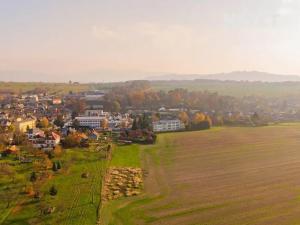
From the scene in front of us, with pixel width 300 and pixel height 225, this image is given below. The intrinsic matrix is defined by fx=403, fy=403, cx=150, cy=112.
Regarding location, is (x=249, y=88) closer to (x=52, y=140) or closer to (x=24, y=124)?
(x=24, y=124)

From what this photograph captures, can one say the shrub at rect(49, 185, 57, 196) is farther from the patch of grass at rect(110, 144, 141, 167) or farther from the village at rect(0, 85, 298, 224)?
the patch of grass at rect(110, 144, 141, 167)

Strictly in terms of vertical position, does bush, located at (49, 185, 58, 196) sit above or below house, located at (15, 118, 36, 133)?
below

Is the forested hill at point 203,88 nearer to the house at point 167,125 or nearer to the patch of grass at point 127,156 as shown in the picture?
the house at point 167,125

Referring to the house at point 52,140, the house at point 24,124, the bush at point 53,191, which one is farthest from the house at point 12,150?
the house at point 24,124

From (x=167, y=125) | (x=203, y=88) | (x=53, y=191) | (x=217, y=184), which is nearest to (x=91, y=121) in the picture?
(x=167, y=125)

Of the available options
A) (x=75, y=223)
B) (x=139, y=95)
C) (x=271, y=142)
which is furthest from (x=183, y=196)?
(x=139, y=95)

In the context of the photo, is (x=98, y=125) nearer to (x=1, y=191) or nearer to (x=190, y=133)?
(x=190, y=133)

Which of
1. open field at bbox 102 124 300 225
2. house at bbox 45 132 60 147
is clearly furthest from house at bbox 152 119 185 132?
house at bbox 45 132 60 147
